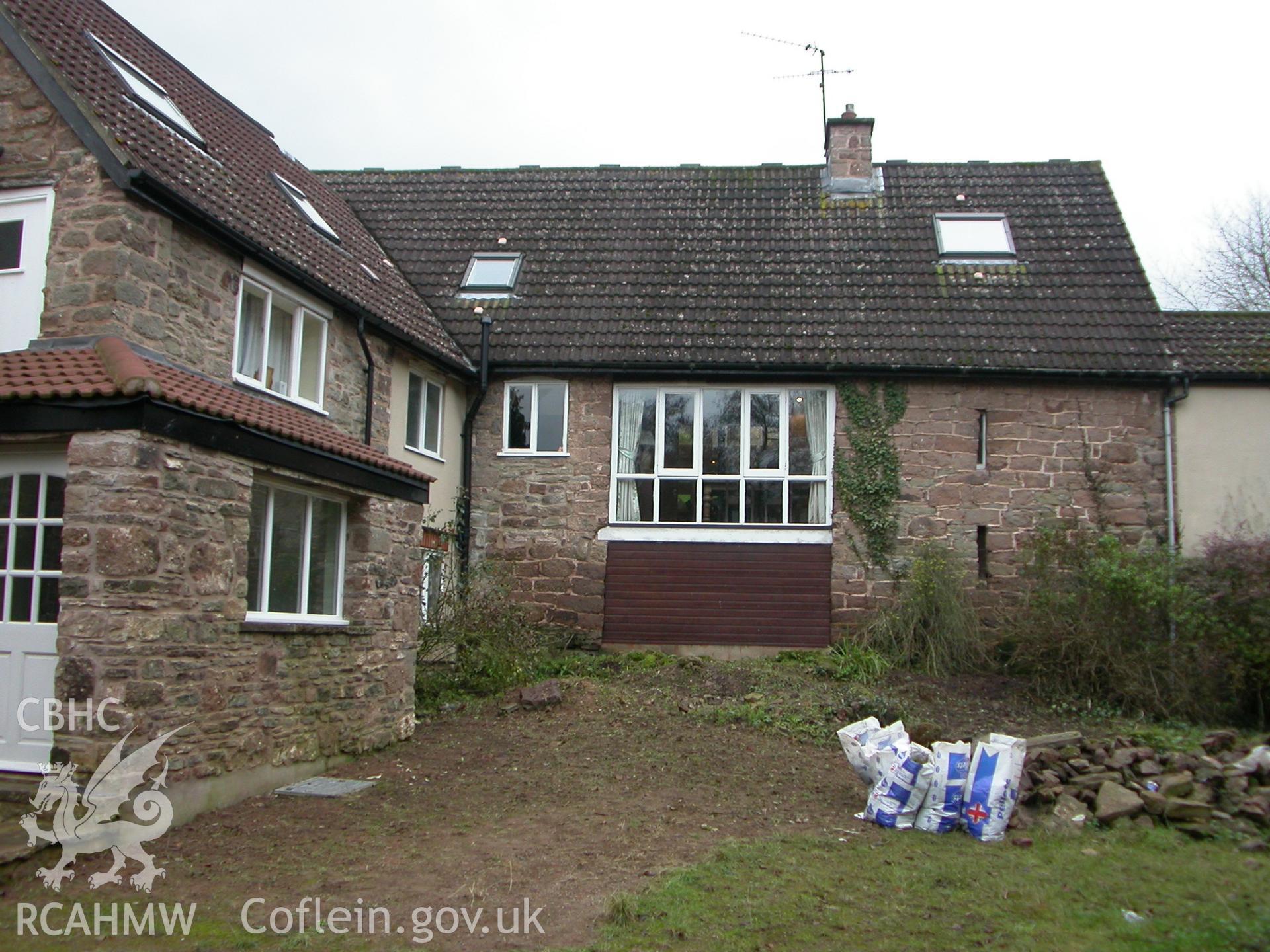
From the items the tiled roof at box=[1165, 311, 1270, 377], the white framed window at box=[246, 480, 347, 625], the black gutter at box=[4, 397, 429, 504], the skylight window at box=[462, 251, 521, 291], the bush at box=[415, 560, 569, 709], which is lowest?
the bush at box=[415, 560, 569, 709]

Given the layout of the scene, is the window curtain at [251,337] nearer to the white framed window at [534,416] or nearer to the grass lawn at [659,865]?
the grass lawn at [659,865]

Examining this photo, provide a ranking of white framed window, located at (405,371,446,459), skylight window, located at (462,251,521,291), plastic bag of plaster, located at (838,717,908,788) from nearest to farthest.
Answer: plastic bag of plaster, located at (838,717,908,788) → white framed window, located at (405,371,446,459) → skylight window, located at (462,251,521,291)

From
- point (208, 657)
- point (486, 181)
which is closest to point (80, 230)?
point (208, 657)

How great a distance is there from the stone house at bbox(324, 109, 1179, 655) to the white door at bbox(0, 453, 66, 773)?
8483mm

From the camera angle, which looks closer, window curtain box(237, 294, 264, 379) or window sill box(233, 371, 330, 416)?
window sill box(233, 371, 330, 416)

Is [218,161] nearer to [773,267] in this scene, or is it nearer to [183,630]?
[183,630]

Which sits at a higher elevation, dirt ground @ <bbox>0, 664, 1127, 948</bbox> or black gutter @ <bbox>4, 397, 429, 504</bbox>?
black gutter @ <bbox>4, 397, 429, 504</bbox>

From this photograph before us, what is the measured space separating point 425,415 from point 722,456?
447cm

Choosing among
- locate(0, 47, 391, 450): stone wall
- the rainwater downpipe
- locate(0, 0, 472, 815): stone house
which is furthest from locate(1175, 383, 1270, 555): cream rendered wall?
locate(0, 47, 391, 450): stone wall

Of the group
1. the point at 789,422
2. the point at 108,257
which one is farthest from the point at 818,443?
the point at 108,257

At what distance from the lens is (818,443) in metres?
16.1

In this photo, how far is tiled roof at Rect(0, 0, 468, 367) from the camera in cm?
1029

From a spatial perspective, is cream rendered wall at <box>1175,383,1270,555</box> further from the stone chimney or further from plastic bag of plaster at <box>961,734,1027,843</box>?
plastic bag of plaster at <box>961,734,1027,843</box>

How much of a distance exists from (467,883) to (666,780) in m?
3.31
